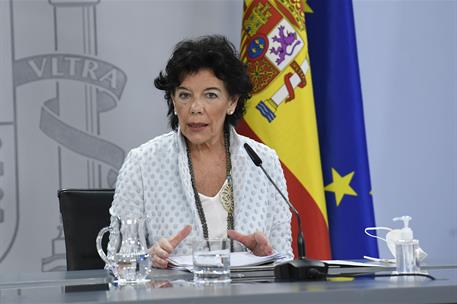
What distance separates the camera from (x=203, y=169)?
2.80 metres

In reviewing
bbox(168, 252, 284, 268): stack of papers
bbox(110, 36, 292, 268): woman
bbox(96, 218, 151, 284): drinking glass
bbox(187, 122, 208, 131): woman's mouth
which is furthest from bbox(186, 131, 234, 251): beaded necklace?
bbox(96, 218, 151, 284): drinking glass

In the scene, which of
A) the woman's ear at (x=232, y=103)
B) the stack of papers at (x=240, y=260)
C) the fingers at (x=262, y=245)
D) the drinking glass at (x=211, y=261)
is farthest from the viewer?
the woman's ear at (x=232, y=103)

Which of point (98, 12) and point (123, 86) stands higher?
point (98, 12)

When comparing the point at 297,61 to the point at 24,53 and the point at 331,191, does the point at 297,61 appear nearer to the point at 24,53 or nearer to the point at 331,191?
the point at 331,191

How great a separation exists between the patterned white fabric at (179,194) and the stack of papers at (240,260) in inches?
13.0

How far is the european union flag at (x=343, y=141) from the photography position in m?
3.51

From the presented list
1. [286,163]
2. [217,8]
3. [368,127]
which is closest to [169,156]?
[286,163]

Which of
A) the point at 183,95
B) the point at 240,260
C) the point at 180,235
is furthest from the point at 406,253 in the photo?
the point at 183,95

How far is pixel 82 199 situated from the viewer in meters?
2.54

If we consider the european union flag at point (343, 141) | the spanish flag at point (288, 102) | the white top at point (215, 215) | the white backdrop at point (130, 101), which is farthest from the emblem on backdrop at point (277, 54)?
the white top at point (215, 215)

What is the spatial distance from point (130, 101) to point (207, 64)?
1.08m

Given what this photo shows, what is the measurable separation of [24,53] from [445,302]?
2605 mm

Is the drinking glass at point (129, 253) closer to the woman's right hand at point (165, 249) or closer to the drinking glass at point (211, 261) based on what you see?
the drinking glass at point (211, 261)

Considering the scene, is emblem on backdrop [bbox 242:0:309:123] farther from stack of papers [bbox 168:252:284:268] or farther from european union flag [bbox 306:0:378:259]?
stack of papers [bbox 168:252:284:268]
